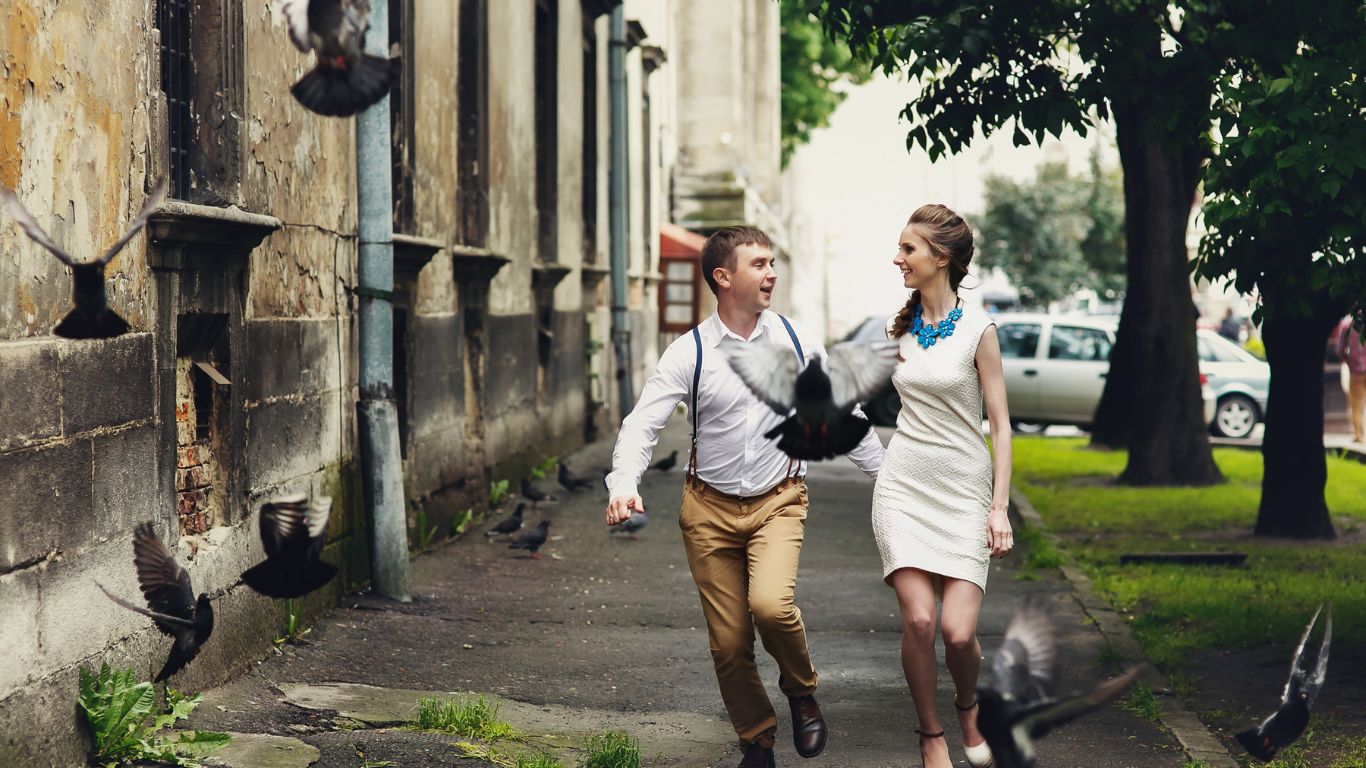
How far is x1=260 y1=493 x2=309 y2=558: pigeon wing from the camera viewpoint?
5395 millimetres

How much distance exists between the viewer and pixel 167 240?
6.73 metres

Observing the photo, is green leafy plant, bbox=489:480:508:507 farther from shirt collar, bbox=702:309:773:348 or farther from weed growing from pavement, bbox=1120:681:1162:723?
shirt collar, bbox=702:309:773:348

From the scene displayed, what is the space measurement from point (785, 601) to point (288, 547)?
1591mm

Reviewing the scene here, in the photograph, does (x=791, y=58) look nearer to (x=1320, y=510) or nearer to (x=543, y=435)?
(x=543, y=435)

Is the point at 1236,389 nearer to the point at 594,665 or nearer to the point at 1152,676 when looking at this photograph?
the point at 1152,676

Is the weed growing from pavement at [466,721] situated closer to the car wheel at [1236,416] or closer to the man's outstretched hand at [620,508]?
the man's outstretched hand at [620,508]

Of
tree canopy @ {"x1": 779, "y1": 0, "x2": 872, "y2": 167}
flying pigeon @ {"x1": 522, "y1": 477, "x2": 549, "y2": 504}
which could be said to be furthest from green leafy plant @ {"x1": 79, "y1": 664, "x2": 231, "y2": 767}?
tree canopy @ {"x1": 779, "y1": 0, "x2": 872, "y2": 167}

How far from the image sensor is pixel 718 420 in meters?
5.73

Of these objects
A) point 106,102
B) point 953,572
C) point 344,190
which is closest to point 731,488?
point 953,572

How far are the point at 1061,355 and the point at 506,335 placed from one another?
11184mm

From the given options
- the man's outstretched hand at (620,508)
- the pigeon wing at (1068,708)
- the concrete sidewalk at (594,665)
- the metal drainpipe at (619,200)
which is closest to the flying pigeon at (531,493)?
the concrete sidewalk at (594,665)

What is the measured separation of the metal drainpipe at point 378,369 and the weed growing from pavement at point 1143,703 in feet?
12.9

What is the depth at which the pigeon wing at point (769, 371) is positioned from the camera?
16.9ft

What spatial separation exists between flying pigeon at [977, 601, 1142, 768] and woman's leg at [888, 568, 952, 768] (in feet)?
1.55
